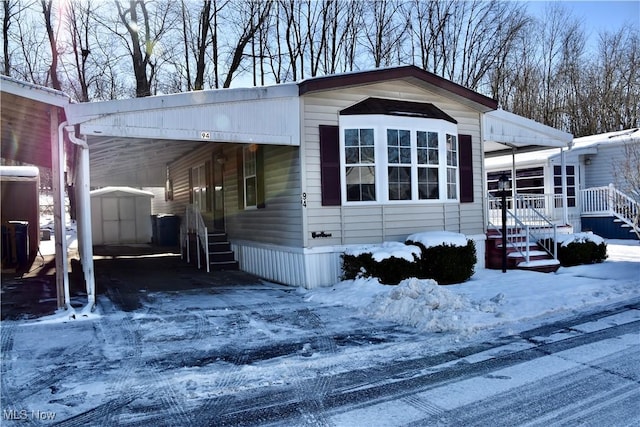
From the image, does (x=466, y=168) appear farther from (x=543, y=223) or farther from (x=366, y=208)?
(x=543, y=223)

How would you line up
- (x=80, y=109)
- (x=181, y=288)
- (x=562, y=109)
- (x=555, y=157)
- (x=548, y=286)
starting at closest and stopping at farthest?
(x=80, y=109), (x=548, y=286), (x=181, y=288), (x=555, y=157), (x=562, y=109)

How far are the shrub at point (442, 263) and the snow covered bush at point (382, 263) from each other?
1.03 feet

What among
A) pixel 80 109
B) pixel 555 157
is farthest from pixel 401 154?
pixel 555 157

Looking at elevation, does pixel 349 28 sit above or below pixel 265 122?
above

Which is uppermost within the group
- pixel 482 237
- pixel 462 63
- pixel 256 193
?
pixel 462 63

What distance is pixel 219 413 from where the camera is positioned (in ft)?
11.4

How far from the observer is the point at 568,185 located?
57.6 feet

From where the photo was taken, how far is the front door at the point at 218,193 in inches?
489

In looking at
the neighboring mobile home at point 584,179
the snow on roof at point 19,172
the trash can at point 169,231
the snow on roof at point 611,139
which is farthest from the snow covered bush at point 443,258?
the trash can at point 169,231

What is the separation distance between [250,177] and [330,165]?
2578 mm

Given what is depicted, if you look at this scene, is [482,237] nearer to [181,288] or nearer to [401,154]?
[401,154]

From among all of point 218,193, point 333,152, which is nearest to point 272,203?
point 333,152

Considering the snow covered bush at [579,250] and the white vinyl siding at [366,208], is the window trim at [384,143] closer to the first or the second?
the white vinyl siding at [366,208]

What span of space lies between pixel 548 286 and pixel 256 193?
5836 millimetres
